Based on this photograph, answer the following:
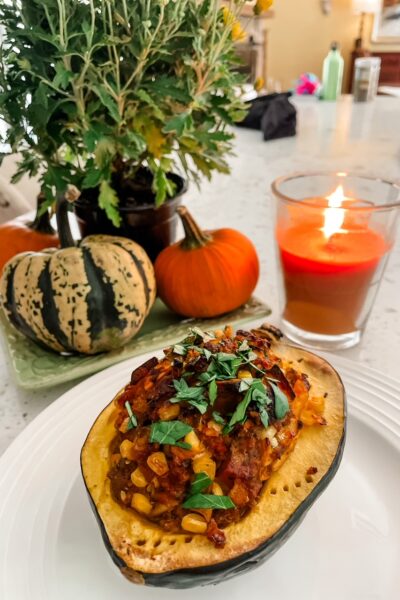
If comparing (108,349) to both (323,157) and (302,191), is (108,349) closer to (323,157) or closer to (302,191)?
(302,191)

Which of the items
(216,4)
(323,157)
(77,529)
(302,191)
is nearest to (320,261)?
(302,191)

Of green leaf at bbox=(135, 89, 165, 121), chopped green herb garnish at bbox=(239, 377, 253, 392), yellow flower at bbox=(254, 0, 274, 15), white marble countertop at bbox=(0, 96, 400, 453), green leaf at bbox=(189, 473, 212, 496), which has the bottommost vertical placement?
white marble countertop at bbox=(0, 96, 400, 453)

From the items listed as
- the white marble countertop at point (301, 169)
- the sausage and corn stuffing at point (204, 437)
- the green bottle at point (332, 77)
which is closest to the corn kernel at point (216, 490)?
the sausage and corn stuffing at point (204, 437)

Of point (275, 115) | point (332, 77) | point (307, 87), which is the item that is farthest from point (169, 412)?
point (307, 87)

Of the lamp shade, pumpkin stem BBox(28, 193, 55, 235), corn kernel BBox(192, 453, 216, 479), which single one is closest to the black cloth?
pumpkin stem BBox(28, 193, 55, 235)

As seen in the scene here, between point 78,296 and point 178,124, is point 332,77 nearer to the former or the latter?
point 178,124

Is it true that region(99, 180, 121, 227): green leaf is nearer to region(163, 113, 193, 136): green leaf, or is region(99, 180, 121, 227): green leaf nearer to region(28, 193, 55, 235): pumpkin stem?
region(163, 113, 193, 136): green leaf

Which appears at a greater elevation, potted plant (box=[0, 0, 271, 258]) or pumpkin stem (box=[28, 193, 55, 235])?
potted plant (box=[0, 0, 271, 258])
